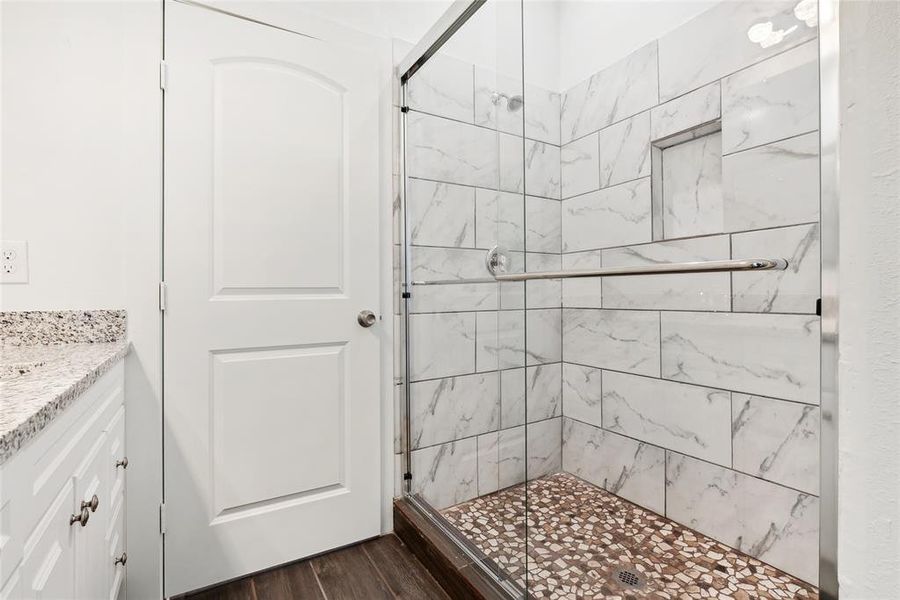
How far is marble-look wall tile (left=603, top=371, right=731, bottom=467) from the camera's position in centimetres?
159

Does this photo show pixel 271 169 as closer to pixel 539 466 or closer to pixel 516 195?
pixel 516 195

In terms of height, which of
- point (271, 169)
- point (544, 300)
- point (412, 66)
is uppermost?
point (412, 66)

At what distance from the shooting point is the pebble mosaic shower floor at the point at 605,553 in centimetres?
138

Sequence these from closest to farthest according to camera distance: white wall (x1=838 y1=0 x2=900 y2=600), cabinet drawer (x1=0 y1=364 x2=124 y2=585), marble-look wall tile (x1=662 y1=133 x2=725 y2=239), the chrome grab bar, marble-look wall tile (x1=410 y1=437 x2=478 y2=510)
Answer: white wall (x1=838 y1=0 x2=900 y2=600) → cabinet drawer (x1=0 y1=364 x2=124 y2=585) → the chrome grab bar → marble-look wall tile (x1=662 y1=133 x2=725 y2=239) → marble-look wall tile (x1=410 y1=437 x2=478 y2=510)

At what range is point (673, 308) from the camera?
5.55 feet

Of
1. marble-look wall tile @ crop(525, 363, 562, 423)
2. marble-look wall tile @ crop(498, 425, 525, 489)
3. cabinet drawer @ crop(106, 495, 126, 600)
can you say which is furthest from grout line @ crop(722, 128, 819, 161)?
cabinet drawer @ crop(106, 495, 126, 600)

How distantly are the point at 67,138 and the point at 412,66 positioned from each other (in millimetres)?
1167

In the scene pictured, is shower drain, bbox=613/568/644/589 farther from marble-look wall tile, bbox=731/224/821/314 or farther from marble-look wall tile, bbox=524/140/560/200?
marble-look wall tile, bbox=524/140/560/200

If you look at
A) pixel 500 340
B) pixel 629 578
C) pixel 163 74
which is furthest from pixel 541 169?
pixel 629 578

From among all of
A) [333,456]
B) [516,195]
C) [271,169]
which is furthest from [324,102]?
[333,456]

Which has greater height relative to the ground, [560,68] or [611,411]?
[560,68]

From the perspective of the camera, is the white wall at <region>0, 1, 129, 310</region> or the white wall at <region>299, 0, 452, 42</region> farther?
the white wall at <region>299, 0, 452, 42</region>

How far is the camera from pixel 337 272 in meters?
1.73

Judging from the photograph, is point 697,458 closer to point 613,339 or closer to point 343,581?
point 613,339
